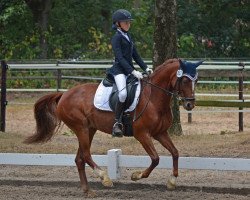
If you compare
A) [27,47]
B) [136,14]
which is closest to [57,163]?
[27,47]

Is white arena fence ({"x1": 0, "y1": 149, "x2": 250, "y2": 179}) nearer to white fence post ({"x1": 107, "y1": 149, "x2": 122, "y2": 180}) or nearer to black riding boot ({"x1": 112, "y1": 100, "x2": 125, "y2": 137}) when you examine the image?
white fence post ({"x1": 107, "y1": 149, "x2": 122, "y2": 180})

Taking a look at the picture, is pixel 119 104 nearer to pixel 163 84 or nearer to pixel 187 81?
pixel 163 84

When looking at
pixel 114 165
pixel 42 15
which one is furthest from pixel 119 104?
pixel 42 15

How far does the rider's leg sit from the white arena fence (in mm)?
513

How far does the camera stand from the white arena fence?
10281 millimetres

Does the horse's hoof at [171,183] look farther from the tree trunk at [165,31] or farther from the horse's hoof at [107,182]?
the tree trunk at [165,31]

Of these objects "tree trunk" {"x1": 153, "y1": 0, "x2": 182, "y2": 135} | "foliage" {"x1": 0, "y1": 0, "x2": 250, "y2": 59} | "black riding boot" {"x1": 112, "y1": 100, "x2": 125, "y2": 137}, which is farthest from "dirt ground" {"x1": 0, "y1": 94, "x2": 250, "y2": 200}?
"foliage" {"x1": 0, "y1": 0, "x2": 250, "y2": 59}

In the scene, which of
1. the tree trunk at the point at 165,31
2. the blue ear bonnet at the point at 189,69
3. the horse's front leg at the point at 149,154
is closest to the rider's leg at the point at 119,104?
the horse's front leg at the point at 149,154

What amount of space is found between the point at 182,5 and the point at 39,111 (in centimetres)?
2120

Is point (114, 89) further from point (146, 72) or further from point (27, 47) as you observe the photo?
point (27, 47)

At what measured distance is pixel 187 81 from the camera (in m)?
10.1

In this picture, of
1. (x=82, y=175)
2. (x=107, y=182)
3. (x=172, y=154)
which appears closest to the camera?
(x=107, y=182)

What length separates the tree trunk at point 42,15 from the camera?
31.0m

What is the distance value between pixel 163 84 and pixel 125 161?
1252 mm
